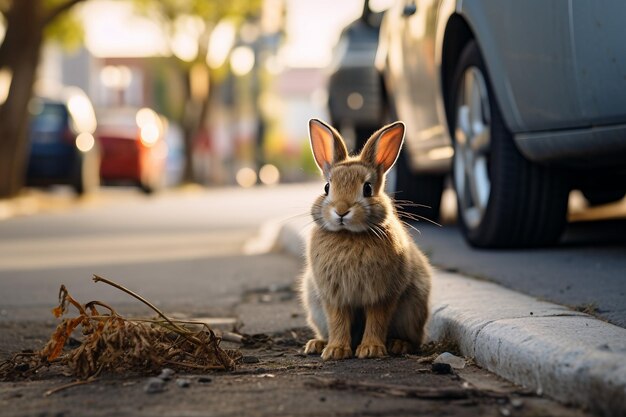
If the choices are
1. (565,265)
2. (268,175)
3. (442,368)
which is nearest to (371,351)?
(442,368)

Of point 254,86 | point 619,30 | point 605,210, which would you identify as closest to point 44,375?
point 619,30

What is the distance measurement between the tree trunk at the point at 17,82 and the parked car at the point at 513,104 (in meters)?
11.2

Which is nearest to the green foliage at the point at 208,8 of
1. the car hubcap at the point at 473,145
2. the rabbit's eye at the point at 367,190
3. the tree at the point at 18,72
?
the tree at the point at 18,72

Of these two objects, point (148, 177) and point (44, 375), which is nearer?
point (44, 375)

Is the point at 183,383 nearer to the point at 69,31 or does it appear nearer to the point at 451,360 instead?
the point at 451,360

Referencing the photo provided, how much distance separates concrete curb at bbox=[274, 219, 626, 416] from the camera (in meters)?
3.30

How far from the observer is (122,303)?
251 inches

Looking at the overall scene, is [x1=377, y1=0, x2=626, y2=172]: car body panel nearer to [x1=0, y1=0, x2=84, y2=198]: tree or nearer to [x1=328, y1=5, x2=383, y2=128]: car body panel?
[x1=328, y1=5, x2=383, y2=128]: car body panel

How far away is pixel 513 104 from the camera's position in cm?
625

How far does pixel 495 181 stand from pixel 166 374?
3.21 metres

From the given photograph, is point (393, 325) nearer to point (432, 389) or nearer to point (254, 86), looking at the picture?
point (432, 389)

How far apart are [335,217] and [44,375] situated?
115cm

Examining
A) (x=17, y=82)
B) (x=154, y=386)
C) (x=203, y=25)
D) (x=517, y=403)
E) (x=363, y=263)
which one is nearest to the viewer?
(x=517, y=403)

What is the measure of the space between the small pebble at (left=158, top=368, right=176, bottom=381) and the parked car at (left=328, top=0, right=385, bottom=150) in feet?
24.1
